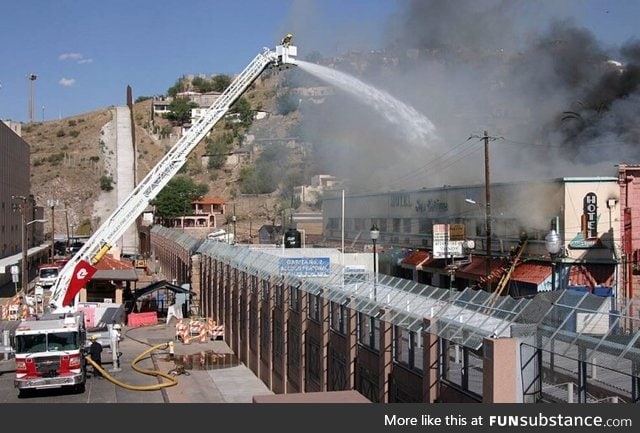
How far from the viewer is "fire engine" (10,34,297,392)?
2078cm

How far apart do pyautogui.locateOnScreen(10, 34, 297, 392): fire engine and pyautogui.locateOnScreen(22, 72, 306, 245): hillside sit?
192 feet

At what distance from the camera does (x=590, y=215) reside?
3114 cm

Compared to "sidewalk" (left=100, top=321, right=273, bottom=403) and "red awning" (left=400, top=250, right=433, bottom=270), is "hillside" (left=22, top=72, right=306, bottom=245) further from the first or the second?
"sidewalk" (left=100, top=321, right=273, bottom=403)

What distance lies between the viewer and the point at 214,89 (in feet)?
627

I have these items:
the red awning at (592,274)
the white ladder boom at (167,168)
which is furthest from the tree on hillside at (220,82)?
the red awning at (592,274)

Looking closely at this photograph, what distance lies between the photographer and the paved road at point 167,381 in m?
21.8

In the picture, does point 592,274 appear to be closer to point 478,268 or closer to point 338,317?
point 478,268

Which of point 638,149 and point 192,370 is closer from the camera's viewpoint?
point 192,370

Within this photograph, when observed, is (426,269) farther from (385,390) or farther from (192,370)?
(385,390)

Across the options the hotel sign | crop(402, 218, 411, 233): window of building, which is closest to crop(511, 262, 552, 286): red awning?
the hotel sign

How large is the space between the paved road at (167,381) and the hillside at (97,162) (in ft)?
202

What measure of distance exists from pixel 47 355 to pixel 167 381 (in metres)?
4.51

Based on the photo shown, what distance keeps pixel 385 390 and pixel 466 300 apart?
7.21 feet
